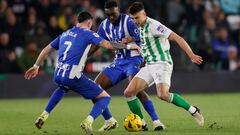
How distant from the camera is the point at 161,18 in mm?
21438

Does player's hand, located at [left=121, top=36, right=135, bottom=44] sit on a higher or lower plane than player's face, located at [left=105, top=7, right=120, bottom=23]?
lower

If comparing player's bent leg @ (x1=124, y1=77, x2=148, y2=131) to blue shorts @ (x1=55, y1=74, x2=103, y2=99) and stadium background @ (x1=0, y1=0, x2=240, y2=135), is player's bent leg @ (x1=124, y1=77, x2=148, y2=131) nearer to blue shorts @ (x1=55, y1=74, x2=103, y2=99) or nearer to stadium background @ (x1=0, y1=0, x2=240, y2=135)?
blue shorts @ (x1=55, y1=74, x2=103, y2=99)

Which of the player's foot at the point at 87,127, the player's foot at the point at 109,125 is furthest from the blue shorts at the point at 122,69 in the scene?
the player's foot at the point at 87,127

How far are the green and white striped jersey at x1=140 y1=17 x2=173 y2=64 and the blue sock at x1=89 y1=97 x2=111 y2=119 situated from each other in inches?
46.2

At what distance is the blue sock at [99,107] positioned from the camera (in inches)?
404

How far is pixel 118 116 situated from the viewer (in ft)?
45.3

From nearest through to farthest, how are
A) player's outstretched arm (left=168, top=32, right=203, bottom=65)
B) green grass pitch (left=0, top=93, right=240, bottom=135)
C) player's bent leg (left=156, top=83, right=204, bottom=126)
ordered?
player's outstretched arm (left=168, top=32, right=203, bottom=65), green grass pitch (left=0, top=93, right=240, bottom=135), player's bent leg (left=156, top=83, right=204, bottom=126)

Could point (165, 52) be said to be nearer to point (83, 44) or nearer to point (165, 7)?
point (83, 44)

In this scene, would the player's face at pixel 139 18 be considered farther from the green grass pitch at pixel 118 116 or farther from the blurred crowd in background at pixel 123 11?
the blurred crowd in background at pixel 123 11

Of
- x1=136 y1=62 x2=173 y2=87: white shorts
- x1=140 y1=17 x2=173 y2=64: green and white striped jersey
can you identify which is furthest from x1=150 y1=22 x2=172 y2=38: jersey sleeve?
x1=136 y1=62 x2=173 y2=87: white shorts

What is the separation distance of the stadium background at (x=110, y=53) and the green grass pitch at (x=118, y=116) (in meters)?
0.13

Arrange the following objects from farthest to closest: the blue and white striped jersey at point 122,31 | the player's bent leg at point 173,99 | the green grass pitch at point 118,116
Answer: the blue and white striped jersey at point 122,31, the player's bent leg at point 173,99, the green grass pitch at point 118,116

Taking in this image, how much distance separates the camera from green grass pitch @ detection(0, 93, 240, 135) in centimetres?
1082

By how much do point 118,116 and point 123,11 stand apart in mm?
7822
